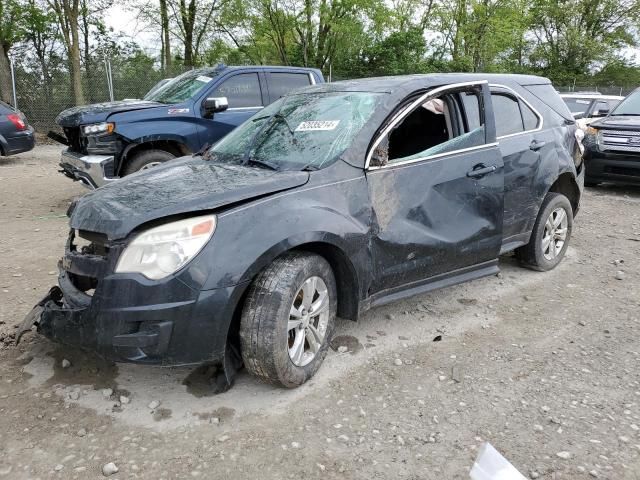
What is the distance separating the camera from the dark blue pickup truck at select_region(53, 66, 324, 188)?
A: 6.70 m

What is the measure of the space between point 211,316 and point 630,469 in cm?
204

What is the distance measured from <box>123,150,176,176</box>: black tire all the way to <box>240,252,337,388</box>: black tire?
449 centimetres

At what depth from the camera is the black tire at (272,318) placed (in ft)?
9.39

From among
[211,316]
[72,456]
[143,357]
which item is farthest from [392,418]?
[72,456]

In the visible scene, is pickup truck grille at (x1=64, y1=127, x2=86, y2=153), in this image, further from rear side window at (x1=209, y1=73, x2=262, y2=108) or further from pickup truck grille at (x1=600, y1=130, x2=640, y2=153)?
pickup truck grille at (x1=600, y1=130, x2=640, y2=153)

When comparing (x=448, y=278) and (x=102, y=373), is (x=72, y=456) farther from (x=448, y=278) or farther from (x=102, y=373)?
(x=448, y=278)

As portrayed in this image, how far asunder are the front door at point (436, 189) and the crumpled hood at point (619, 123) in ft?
18.2

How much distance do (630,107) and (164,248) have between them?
9299mm

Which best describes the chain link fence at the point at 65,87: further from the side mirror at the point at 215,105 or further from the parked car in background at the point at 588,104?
the parked car in background at the point at 588,104

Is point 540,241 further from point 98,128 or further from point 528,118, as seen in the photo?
point 98,128

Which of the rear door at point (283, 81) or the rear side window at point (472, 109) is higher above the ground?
the rear door at point (283, 81)

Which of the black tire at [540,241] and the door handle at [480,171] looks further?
the black tire at [540,241]

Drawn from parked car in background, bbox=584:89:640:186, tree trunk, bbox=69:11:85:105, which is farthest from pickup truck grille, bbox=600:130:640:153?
tree trunk, bbox=69:11:85:105

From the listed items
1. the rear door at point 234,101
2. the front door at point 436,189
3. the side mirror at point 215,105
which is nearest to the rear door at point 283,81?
the rear door at point 234,101
